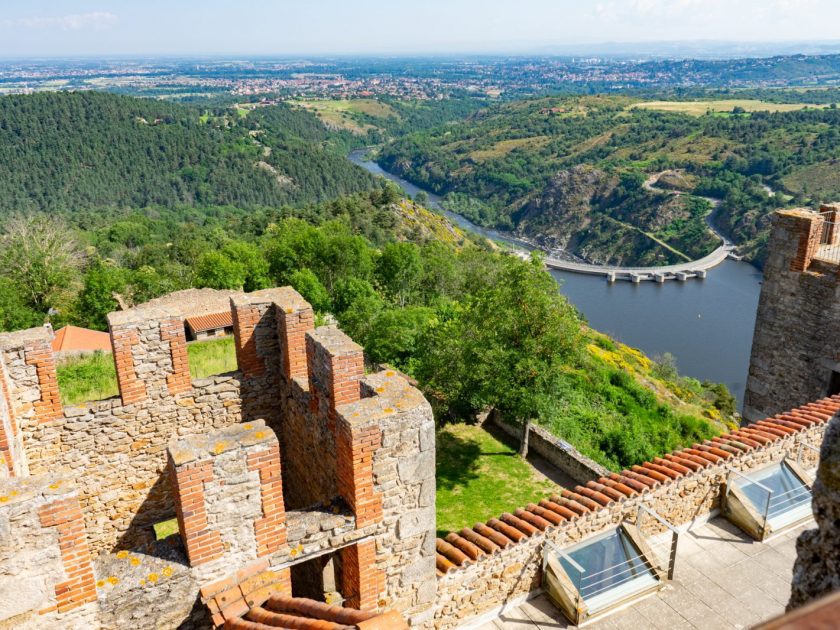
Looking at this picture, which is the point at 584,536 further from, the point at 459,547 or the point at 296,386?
the point at 296,386

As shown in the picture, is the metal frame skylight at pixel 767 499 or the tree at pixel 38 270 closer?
the metal frame skylight at pixel 767 499

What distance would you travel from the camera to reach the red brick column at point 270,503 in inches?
206

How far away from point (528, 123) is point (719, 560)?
188m

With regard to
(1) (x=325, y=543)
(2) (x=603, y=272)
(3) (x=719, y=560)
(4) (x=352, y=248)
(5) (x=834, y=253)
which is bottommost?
(2) (x=603, y=272)

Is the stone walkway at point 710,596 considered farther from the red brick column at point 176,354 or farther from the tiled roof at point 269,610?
the red brick column at point 176,354

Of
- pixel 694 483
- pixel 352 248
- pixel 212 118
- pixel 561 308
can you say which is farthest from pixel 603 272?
pixel 212 118

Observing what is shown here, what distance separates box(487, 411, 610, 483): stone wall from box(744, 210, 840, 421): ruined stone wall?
4.65 metres

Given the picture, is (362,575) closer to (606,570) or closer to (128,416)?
(606,570)

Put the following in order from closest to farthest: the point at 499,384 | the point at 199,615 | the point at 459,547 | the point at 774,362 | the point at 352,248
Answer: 1. the point at 199,615
2. the point at 459,547
3. the point at 774,362
4. the point at 499,384
5. the point at 352,248

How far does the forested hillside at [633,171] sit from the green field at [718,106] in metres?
0.72

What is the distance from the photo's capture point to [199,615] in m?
5.35

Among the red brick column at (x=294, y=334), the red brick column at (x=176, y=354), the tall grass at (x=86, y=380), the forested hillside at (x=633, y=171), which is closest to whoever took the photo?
the red brick column at (x=176, y=354)

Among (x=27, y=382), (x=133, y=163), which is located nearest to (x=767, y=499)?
(x=27, y=382)

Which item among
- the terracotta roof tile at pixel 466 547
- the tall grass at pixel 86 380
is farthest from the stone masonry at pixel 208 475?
the tall grass at pixel 86 380
